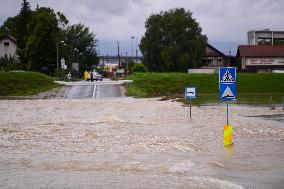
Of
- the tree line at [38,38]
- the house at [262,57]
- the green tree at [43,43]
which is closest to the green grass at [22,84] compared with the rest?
the tree line at [38,38]

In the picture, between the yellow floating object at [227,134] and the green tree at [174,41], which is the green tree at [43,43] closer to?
the green tree at [174,41]

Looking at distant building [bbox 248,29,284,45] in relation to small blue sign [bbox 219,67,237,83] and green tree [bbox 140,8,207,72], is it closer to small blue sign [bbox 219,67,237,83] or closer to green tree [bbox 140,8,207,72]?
green tree [bbox 140,8,207,72]

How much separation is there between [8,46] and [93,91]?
181 ft

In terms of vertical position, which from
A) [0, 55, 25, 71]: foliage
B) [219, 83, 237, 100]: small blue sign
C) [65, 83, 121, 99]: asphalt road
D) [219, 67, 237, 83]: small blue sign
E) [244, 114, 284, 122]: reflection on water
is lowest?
[244, 114, 284, 122]: reflection on water

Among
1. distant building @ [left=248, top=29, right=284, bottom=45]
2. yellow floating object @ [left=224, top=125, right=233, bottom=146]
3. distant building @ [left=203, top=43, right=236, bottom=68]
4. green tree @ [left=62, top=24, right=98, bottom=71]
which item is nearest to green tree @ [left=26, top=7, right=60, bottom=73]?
green tree @ [left=62, top=24, right=98, bottom=71]

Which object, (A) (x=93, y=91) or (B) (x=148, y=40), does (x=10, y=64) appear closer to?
(B) (x=148, y=40)

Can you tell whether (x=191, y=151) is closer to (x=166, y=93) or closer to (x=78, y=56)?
(x=166, y=93)

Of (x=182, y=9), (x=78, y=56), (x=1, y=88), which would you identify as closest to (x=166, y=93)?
(x=1, y=88)

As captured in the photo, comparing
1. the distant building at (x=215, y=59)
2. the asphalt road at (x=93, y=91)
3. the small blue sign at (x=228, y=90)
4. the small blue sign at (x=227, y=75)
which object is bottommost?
the asphalt road at (x=93, y=91)

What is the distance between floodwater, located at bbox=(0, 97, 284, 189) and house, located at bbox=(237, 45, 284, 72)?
80.7 m

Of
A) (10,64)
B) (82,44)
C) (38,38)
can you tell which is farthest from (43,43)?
(82,44)

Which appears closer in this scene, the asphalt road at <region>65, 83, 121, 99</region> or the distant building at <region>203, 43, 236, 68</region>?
the asphalt road at <region>65, 83, 121, 99</region>

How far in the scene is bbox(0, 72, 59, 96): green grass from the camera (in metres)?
58.8

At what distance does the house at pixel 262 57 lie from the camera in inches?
4235
